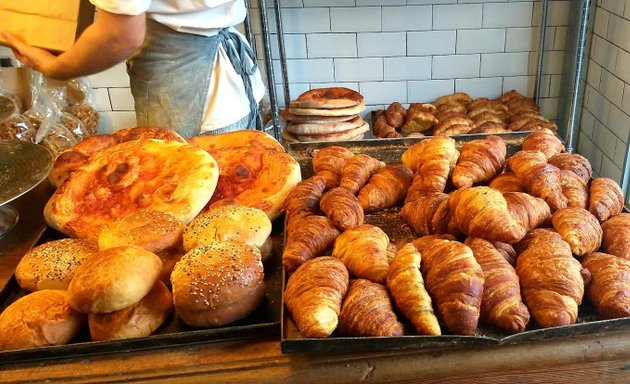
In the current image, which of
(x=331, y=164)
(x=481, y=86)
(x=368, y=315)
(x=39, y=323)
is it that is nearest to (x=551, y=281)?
(x=368, y=315)

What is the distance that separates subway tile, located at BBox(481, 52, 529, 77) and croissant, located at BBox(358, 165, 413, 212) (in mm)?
2287

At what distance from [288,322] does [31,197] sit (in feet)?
3.63

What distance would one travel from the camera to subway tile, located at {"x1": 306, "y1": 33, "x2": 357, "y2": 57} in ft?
11.2

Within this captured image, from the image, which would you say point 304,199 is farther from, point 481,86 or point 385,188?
point 481,86

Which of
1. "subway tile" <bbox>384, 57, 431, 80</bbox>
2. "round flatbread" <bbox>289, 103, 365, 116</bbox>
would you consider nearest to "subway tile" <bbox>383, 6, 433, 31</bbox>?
"subway tile" <bbox>384, 57, 431, 80</bbox>

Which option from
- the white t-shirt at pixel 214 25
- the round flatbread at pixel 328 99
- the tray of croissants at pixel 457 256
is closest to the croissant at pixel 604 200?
the tray of croissants at pixel 457 256

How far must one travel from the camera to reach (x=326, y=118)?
2873mm

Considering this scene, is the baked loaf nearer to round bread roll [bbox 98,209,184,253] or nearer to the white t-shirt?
round bread roll [bbox 98,209,184,253]

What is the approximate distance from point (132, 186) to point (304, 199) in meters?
0.49

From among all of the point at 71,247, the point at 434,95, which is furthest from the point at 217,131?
the point at 434,95

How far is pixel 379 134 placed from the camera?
10.5 feet

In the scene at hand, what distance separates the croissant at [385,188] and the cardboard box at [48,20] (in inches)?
42.2

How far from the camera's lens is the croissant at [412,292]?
0.98m

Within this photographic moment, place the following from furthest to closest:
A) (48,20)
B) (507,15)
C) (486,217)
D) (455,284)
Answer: (507,15) → (48,20) → (486,217) → (455,284)
